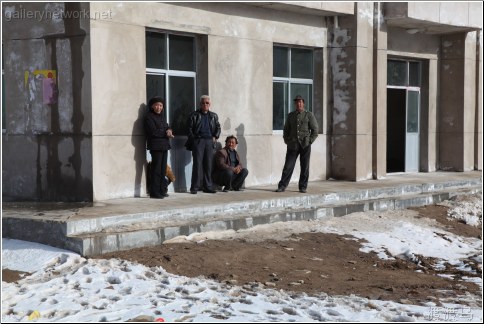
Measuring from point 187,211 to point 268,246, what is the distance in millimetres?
1579

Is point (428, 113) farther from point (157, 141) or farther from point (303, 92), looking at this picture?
point (157, 141)

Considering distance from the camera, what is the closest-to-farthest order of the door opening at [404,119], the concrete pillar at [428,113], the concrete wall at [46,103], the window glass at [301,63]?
the concrete wall at [46,103] → the window glass at [301,63] → the door opening at [404,119] → the concrete pillar at [428,113]

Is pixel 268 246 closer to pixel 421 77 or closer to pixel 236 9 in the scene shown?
pixel 236 9

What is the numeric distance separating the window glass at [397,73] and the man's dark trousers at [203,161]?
7626mm

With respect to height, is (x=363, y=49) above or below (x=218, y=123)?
above

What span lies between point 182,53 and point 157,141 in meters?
2.40

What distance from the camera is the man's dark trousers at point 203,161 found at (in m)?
13.7

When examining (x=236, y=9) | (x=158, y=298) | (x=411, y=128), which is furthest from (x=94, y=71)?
(x=411, y=128)

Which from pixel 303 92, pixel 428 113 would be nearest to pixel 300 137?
pixel 303 92

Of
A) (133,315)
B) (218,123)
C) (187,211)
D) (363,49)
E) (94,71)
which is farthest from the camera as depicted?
(363,49)

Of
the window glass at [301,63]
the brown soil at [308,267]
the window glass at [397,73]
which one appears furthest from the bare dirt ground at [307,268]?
the window glass at [397,73]

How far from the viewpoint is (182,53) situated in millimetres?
14312

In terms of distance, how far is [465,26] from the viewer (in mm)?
19781

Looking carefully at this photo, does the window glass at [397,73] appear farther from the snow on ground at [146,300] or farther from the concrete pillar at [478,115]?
the snow on ground at [146,300]
